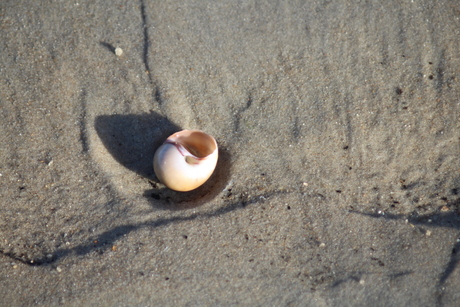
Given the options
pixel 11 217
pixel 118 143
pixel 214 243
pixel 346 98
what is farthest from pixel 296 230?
Answer: pixel 11 217

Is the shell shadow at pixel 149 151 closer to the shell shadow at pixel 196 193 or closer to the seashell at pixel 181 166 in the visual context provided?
the shell shadow at pixel 196 193

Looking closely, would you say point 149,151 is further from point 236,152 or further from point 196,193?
point 236,152

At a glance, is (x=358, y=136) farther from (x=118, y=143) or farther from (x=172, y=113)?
(x=118, y=143)

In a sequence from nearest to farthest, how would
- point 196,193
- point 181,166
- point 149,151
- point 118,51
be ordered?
1. point 181,166
2. point 196,193
3. point 149,151
4. point 118,51

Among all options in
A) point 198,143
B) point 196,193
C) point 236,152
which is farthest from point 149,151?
point 236,152

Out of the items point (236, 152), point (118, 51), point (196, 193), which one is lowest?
point (196, 193)

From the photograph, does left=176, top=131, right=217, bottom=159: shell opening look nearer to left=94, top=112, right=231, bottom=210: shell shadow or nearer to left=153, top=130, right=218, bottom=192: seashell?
left=153, top=130, right=218, bottom=192: seashell
